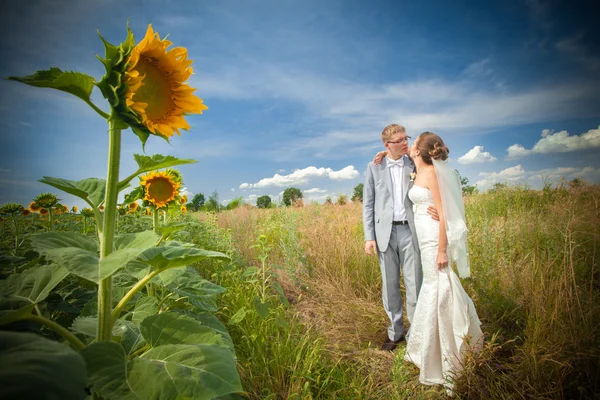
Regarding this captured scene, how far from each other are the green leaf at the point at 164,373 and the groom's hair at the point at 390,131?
3033 mm

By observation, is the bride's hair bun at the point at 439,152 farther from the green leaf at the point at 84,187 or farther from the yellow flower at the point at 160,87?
the green leaf at the point at 84,187

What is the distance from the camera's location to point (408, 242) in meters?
3.17

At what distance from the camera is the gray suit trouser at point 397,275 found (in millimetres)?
3131

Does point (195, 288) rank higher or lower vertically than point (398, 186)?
lower

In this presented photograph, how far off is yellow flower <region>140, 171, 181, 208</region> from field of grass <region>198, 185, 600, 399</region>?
1.02 metres

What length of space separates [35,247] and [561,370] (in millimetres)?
2957

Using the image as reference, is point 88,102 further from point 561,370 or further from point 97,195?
point 561,370

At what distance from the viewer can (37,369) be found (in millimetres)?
383

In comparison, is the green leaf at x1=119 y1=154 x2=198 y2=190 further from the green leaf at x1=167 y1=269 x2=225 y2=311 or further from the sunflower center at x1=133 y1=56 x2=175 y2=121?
the green leaf at x1=167 y1=269 x2=225 y2=311

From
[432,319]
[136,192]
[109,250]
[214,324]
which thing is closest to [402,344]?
[432,319]

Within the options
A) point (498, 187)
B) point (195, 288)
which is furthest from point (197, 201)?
point (195, 288)

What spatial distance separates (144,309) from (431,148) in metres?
2.67

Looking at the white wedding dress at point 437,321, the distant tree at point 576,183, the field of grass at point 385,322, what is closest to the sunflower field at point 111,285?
the field of grass at point 385,322

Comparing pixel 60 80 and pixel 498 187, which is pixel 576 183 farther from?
pixel 60 80
